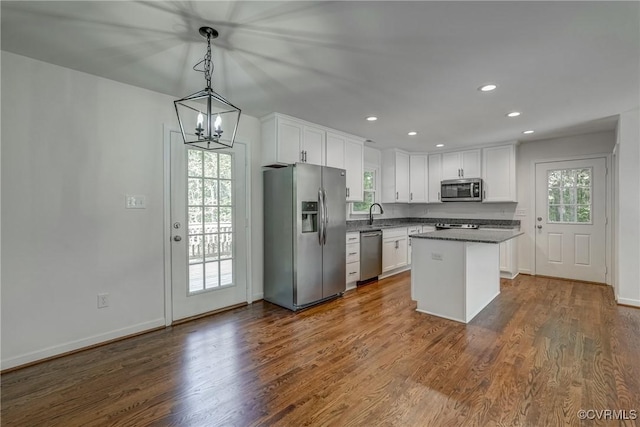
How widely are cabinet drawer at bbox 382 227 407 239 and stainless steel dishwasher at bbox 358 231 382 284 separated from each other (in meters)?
0.17

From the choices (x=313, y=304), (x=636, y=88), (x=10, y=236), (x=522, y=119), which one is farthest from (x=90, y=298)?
(x=636, y=88)

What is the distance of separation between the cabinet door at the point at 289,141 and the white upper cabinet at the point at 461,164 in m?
3.34

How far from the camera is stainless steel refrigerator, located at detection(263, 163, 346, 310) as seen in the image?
11.6 feet

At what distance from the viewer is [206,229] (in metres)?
3.38

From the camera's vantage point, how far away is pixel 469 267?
10.1 feet

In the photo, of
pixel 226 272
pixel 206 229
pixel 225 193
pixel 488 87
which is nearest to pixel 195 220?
pixel 206 229

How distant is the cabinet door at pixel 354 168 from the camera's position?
458 cm

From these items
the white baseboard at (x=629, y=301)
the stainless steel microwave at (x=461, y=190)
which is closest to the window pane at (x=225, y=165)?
the stainless steel microwave at (x=461, y=190)

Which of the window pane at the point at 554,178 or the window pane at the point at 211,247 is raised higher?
the window pane at the point at 554,178

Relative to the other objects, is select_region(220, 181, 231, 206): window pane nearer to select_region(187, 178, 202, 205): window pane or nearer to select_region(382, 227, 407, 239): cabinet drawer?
select_region(187, 178, 202, 205): window pane

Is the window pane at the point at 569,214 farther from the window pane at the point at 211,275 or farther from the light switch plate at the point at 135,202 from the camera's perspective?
the light switch plate at the point at 135,202

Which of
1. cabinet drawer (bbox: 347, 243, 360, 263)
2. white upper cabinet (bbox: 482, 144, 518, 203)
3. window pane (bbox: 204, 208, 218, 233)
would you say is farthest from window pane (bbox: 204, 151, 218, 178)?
white upper cabinet (bbox: 482, 144, 518, 203)

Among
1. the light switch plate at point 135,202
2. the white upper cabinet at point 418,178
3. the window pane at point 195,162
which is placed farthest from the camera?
the white upper cabinet at point 418,178

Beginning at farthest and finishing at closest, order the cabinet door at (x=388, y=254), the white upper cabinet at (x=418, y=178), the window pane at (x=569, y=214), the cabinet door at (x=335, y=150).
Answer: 1. the white upper cabinet at (x=418, y=178)
2. the cabinet door at (x=388, y=254)
3. the window pane at (x=569, y=214)
4. the cabinet door at (x=335, y=150)
